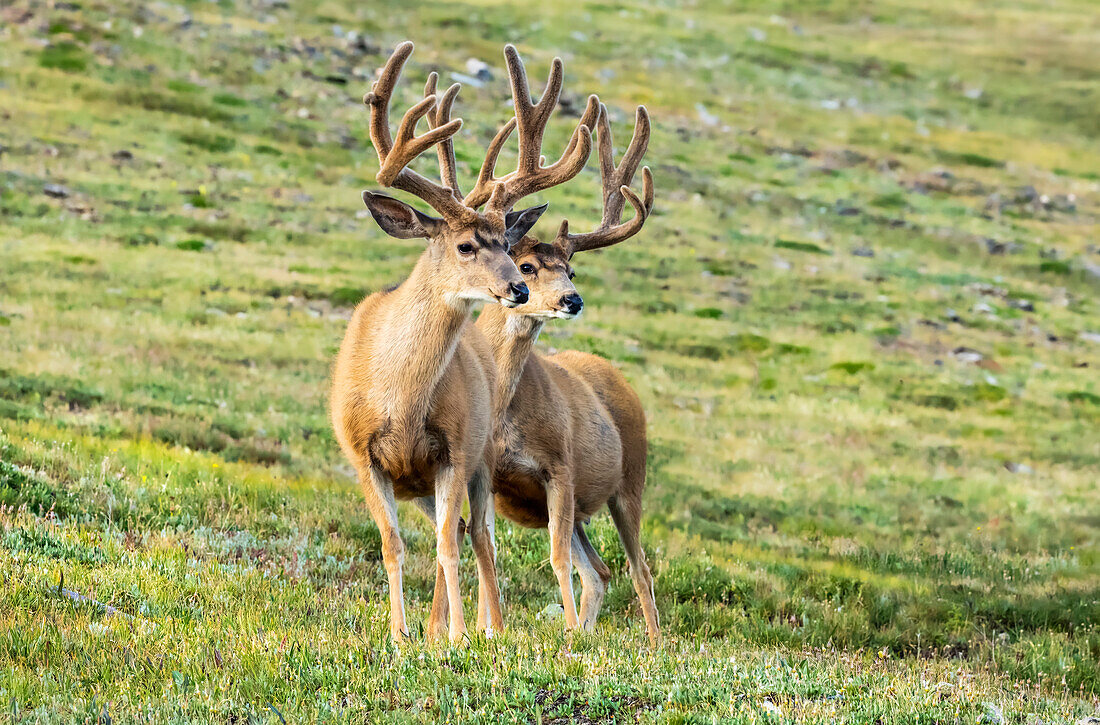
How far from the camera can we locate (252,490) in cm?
1087

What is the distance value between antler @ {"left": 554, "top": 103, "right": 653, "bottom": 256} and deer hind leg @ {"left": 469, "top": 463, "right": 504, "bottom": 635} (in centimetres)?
240

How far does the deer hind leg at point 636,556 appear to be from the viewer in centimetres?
977

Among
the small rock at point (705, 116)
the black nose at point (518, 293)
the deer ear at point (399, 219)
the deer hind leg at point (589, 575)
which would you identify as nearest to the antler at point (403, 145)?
the deer ear at point (399, 219)

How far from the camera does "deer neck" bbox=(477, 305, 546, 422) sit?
29.9ft

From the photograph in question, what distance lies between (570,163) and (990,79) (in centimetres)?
6706

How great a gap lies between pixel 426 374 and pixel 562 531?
2038 millimetres

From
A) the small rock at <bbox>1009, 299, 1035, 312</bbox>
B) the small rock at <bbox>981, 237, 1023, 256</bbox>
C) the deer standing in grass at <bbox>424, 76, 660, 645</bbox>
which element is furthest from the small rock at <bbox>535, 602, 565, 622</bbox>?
the small rock at <bbox>981, 237, 1023, 256</bbox>

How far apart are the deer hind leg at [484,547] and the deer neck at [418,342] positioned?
1.06 meters

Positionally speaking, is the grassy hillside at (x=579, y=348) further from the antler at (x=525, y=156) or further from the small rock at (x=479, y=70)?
the antler at (x=525, y=156)

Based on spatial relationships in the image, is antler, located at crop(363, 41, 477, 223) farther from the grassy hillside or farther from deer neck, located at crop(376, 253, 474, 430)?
the grassy hillside

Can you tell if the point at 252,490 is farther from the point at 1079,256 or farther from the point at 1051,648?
the point at 1079,256

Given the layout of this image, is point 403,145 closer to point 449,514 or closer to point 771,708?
point 449,514

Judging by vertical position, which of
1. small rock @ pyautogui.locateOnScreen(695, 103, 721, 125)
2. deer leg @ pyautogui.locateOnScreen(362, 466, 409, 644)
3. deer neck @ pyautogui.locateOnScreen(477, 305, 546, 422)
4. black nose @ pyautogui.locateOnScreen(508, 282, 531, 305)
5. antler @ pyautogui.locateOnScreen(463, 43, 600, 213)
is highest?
antler @ pyautogui.locateOnScreen(463, 43, 600, 213)

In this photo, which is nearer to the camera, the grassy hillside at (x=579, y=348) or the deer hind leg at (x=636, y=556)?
the grassy hillside at (x=579, y=348)
